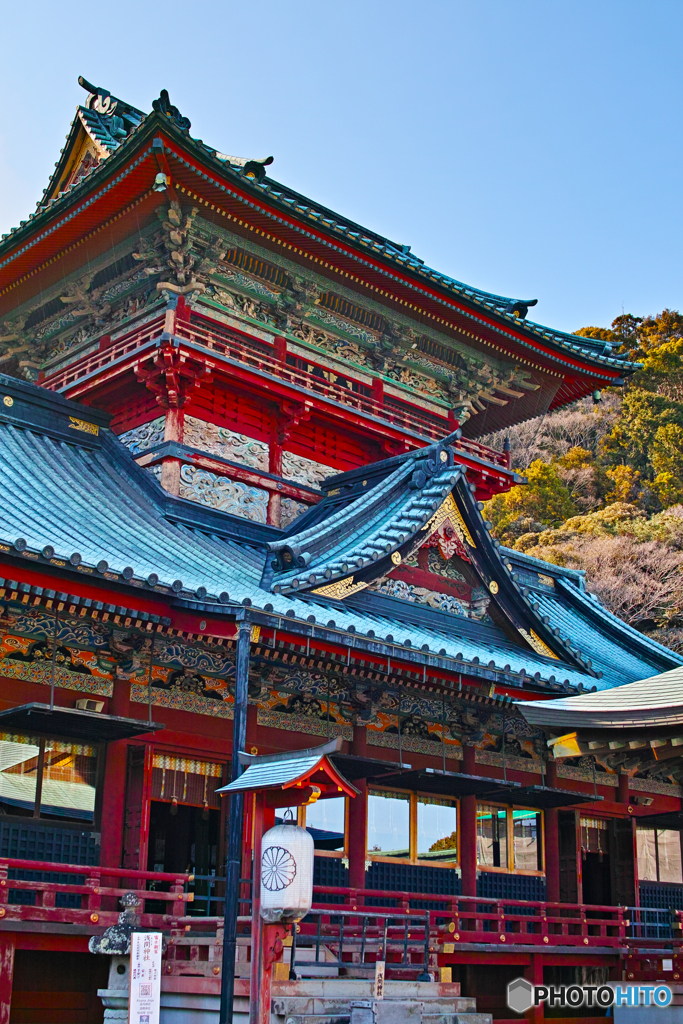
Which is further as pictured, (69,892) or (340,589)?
(340,589)

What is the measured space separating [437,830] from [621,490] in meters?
38.1

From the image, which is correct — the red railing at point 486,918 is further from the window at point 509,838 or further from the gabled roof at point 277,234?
the gabled roof at point 277,234

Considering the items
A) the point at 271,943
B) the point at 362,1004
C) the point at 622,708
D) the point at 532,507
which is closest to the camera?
the point at 271,943

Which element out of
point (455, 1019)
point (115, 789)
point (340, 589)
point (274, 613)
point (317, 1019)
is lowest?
point (455, 1019)

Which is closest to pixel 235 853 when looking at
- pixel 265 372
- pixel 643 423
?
pixel 265 372

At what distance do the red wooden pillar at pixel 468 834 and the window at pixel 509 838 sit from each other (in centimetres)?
53

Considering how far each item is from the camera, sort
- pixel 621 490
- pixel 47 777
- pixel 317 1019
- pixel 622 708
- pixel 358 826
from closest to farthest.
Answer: pixel 317 1019
pixel 622 708
pixel 47 777
pixel 358 826
pixel 621 490

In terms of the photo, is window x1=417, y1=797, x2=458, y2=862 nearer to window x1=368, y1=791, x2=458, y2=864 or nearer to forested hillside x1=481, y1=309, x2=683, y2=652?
window x1=368, y1=791, x2=458, y2=864

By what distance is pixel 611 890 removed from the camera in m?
19.3

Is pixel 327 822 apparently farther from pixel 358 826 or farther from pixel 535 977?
pixel 535 977

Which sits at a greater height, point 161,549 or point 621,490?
point 621,490

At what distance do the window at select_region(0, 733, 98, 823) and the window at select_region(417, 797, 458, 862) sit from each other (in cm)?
559

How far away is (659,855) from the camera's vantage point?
65.9 feet

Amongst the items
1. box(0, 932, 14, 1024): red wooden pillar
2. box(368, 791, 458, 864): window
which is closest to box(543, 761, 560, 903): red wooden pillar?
box(368, 791, 458, 864): window
